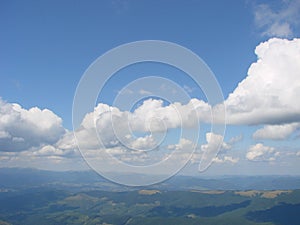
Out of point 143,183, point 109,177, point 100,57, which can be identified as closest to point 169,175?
point 143,183

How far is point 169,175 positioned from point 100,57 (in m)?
7.87

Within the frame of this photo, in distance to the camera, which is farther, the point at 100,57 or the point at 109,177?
the point at 109,177

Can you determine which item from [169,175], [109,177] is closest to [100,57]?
[109,177]

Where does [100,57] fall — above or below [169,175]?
above

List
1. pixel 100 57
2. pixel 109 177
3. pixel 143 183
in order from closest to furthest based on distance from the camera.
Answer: pixel 100 57, pixel 109 177, pixel 143 183

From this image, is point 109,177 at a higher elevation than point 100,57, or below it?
below

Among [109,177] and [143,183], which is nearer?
[109,177]

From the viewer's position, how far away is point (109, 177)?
1703 centimetres

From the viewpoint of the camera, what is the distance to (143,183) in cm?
1869

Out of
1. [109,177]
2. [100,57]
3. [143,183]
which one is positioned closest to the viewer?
[100,57]

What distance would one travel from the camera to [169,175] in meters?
17.8

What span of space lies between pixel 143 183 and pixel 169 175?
191 centimetres

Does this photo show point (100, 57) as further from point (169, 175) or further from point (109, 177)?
point (169, 175)

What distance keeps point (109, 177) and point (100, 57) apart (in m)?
6.69
